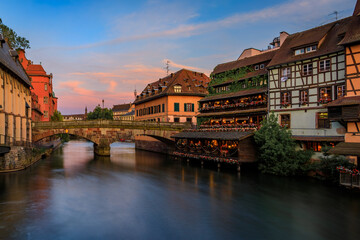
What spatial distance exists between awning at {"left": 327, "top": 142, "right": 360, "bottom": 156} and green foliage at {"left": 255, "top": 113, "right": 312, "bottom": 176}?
4958 millimetres

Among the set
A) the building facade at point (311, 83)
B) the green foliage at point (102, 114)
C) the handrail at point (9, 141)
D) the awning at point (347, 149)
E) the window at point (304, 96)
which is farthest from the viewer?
the green foliage at point (102, 114)

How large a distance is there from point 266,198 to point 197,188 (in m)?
5.87

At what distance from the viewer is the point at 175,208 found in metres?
17.7

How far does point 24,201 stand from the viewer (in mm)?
18500

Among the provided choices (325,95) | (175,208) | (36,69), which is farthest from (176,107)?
(36,69)

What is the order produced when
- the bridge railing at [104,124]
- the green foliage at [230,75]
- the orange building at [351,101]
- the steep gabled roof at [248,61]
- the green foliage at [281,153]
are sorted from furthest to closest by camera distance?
the bridge railing at [104,124], the green foliage at [230,75], the steep gabled roof at [248,61], the green foliage at [281,153], the orange building at [351,101]

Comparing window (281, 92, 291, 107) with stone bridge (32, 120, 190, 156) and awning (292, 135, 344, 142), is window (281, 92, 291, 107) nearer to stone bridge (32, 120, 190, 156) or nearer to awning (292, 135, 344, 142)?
awning (292, 135, 344, 142)

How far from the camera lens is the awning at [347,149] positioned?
19344 mm

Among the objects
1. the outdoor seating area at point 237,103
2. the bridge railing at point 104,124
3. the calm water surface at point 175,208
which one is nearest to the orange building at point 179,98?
the bridge railing at point 104,124

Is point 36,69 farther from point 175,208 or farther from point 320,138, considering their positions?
point 320,138

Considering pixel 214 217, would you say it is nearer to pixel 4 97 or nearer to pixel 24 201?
pixel 24 201

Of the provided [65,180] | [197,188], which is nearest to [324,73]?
[197,188]

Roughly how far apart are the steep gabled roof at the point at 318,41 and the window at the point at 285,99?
132 inches

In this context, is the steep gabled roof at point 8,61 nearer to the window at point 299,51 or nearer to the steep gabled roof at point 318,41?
the steep gabled roof at point 318,41
